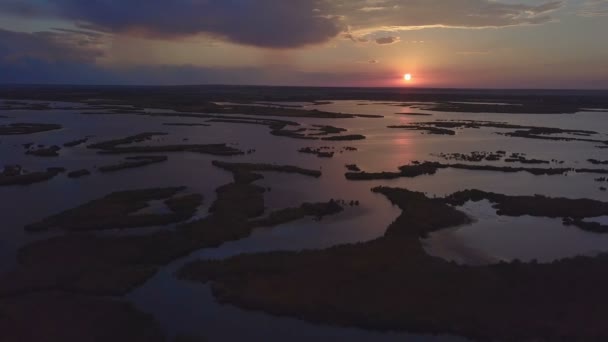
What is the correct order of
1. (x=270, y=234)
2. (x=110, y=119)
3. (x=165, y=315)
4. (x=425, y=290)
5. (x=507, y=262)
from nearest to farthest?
(x=165, y=315) → (x=425, y=290) → (x=507, y=262) → (x=270, y=234) → (x=110, y=119)

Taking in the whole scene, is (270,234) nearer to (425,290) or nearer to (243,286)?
(243,286)

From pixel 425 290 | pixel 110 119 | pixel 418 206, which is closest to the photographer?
pixel 425 290

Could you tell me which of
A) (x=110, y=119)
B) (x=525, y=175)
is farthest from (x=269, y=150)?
(x=110, y=119)

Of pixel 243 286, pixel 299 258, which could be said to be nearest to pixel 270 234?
pixel 299 258

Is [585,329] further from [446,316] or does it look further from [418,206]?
[418,206]

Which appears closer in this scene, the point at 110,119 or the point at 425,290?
the point at 425,290

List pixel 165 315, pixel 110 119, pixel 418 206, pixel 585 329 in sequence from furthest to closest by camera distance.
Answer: pixel 110 119, pixel 418 206, pixel 165 315, pixel 585 329
